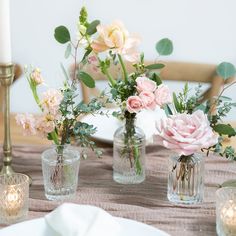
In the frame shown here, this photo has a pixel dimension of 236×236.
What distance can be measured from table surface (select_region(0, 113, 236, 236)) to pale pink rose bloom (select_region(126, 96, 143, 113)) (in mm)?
191

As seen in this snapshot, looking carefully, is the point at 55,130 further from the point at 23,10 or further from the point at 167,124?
the point at 23,10

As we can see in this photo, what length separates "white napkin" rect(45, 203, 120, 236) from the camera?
88 cm

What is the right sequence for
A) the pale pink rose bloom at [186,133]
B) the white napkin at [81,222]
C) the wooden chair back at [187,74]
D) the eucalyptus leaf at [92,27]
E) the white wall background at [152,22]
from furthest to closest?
the white wall background at [152,22] → the wooden chair back at [187,74] → the eucalyptus leaf at [92,27] → the pale pink rose bloom at [186,133] → the white napkin at [81,222]

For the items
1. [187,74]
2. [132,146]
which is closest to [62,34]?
[132,146]

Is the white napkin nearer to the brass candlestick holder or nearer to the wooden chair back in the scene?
the brass candlestick holder

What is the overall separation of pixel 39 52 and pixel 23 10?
→ 222 mm

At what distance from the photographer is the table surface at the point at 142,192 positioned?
3.36 feet

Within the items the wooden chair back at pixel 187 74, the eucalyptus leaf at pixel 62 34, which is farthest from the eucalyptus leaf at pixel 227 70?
the wooden chair back at pixel 187 74

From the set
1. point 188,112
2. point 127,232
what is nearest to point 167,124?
point 188,112

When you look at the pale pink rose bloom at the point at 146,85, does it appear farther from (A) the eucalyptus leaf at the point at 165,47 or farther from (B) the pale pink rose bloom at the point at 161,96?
(A) the eucalyptus leaf at the point at 165,47

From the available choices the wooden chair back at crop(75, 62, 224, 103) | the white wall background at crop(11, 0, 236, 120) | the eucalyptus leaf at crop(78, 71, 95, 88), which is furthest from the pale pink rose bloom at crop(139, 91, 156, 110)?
the white wall background at crop(11, 0, 236, 120)

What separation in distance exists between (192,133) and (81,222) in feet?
0.90

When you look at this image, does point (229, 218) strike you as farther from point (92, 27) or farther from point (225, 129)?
point (92, 27)

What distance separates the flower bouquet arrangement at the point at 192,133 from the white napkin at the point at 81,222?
0.64ft
